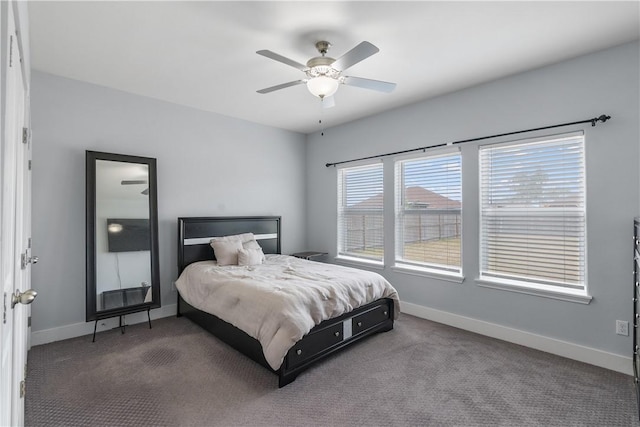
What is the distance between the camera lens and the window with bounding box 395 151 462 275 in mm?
3670

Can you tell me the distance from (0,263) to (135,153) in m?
3.24

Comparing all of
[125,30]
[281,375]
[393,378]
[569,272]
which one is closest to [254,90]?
[125,30]

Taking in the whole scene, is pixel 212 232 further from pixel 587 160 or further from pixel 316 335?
pixel 587 160

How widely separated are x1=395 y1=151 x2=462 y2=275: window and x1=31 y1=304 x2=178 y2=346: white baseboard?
320 centimetres

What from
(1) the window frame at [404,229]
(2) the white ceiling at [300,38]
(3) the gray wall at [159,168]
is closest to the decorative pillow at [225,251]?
(3) the gray wall at [159,168]

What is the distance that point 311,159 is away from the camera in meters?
5.48

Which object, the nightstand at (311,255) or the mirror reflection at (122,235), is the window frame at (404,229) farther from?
the mirror reflection at (122,235)

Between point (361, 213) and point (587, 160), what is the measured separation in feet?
8.80

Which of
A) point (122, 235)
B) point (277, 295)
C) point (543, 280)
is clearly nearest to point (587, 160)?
point (543, 280)

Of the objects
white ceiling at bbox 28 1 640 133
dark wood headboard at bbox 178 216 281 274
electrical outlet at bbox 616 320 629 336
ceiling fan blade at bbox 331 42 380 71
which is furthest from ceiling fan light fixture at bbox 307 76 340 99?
electrical outlet at bbox 616 320 629 336

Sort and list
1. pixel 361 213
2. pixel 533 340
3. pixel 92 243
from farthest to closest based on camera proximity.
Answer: pixel 361 213 → pixel 92 243 → pixel 533 340

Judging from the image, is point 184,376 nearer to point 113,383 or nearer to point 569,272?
point 113,383

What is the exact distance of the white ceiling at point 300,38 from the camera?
214cm

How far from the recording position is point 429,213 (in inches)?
154
